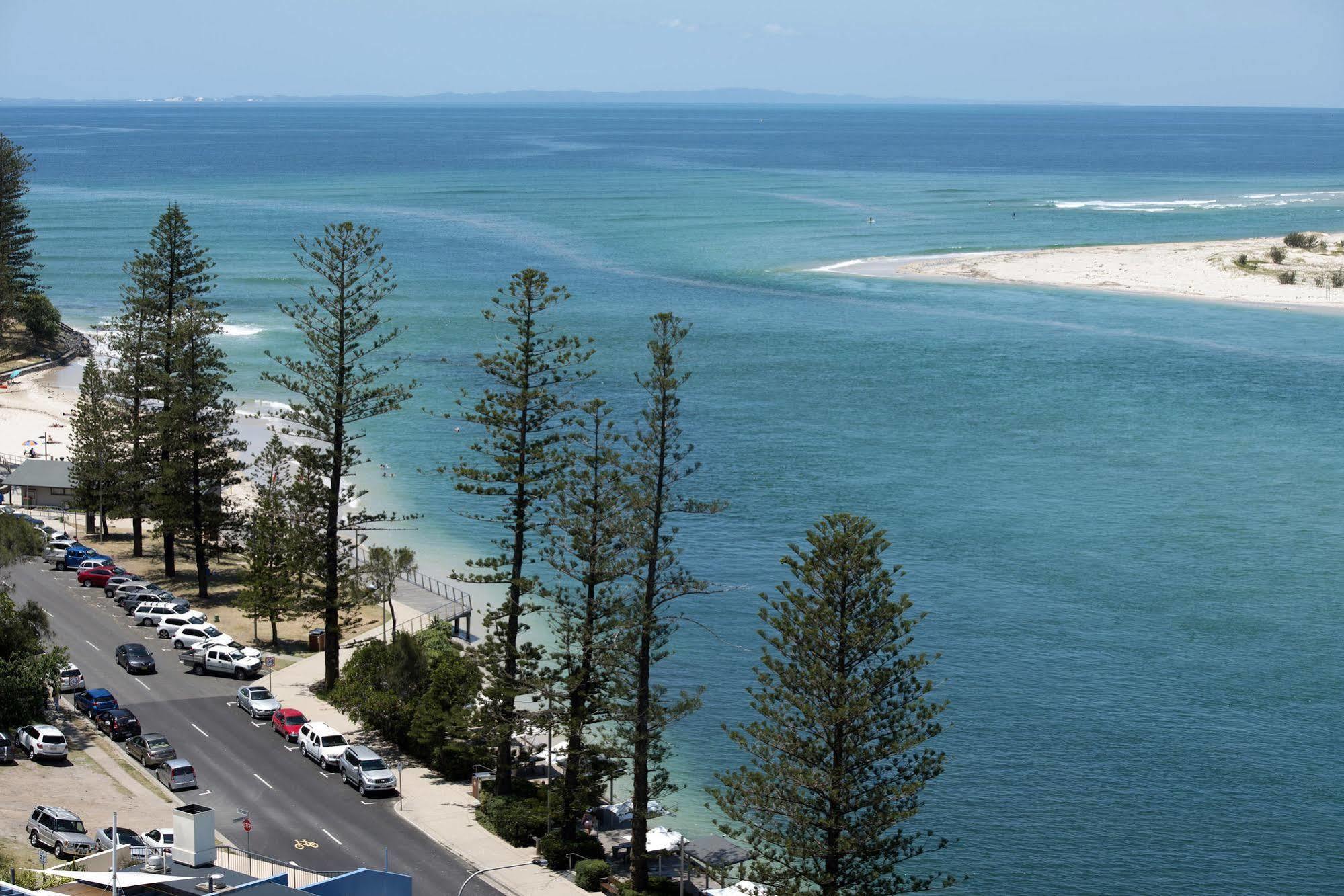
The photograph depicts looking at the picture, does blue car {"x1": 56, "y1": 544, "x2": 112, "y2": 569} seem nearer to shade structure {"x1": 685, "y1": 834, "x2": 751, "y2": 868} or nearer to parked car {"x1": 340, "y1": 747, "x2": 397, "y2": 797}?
parked car {"x1": 340, "y1": 747, "x2": 397, "y2": 797}

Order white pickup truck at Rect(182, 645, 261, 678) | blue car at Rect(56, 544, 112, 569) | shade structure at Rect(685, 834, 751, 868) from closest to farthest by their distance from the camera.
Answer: shade structure at Rect(685, 834, 751, 868)
white pickup truck at Rect(182, 645, 261, 678)
blue car at Rect(56, 544, 112, 569)

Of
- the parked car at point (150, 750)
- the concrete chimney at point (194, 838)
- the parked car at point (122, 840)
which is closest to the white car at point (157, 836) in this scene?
the parked car at point (122, 840)

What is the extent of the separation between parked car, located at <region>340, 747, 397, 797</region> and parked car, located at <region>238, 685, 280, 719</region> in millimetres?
4202

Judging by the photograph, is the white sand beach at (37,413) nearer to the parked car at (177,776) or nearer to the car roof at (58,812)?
the parked car at (177,776)

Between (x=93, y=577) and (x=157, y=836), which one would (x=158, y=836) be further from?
(x=93, y=577)

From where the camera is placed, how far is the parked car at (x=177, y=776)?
31484 millimetres

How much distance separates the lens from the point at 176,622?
142 ft

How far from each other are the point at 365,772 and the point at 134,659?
1079 cm

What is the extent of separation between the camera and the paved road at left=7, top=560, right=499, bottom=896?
28.8 metres

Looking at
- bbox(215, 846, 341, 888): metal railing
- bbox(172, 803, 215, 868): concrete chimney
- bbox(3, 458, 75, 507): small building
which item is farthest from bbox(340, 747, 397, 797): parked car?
bbox(3, 458, 75, 507): small building

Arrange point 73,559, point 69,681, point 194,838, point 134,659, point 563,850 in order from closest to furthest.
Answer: point 194,838 → point 563,850 → point 69,681 → point 134,659 → point 73,559

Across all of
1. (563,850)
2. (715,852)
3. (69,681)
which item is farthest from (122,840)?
(69,681)

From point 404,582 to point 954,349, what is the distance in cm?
4960

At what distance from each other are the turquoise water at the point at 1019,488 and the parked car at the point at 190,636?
436 inches
